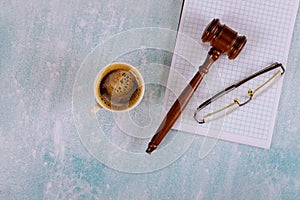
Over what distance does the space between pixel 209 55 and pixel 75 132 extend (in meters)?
0.28

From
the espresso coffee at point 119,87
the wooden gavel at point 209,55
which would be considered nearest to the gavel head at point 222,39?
the wooden gavel at point 209,55

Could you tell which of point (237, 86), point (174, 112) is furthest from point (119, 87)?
point (237, 86)

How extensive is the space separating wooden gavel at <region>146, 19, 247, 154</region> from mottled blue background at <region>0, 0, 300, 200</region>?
8 centimetres

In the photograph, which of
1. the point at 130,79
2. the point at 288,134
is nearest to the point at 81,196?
the point at 130,79

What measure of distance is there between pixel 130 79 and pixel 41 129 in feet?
0.64

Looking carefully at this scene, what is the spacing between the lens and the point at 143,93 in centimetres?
77

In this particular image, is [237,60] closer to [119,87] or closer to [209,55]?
[209,55]

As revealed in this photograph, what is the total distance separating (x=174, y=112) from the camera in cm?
77

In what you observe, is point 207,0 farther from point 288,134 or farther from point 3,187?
point 3,187

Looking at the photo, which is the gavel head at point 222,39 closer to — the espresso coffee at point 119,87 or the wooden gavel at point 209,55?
the wooden gavel at point 209,55

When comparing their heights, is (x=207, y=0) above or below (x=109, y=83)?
above

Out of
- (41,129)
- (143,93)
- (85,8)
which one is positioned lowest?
(41,129)

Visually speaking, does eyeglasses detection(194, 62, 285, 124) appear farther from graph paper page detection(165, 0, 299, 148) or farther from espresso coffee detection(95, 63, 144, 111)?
espresso coffee detection(95, 63, 144, 111)

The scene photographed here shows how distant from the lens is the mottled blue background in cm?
82
